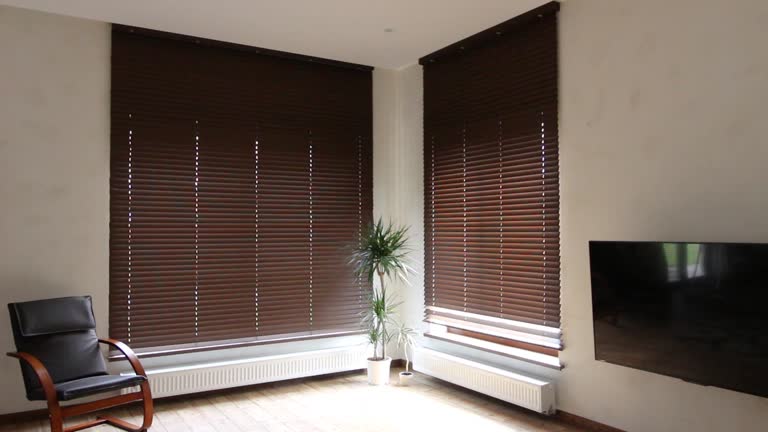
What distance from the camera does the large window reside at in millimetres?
4285

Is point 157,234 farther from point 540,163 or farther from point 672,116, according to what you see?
point 672,116

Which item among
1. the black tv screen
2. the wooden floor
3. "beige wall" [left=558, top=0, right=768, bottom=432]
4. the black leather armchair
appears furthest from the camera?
the wooden floor

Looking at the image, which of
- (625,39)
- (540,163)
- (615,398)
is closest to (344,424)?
(615,398)

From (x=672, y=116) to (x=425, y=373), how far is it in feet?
10.2

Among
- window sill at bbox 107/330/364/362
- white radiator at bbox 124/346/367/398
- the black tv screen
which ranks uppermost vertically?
the black tv screen

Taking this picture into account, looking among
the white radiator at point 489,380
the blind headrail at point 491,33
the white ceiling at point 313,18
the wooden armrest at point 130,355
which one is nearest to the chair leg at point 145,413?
the wooden armrest at point 130,355

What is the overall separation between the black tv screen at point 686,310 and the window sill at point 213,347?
2.70 meters

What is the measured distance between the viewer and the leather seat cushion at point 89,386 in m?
3.54

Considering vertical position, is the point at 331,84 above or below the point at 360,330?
above

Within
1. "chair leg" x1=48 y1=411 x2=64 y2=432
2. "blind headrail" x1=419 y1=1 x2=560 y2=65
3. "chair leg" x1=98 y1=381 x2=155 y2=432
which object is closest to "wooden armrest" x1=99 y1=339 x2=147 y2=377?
"chair leg" x1=98 y1=381 x2=155 y2=432

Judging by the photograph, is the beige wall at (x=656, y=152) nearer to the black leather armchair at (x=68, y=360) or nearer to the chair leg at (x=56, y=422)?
the black leather armchair at (x=68, y=360)

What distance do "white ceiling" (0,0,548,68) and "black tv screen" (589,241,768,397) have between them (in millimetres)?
2044

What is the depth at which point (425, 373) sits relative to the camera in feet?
17.5

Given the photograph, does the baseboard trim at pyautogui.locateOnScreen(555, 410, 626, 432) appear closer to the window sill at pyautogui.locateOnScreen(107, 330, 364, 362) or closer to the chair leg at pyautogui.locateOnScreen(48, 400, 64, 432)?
the window sill at pyautogui.locateOnScreen(107, 330, 364, 362)
